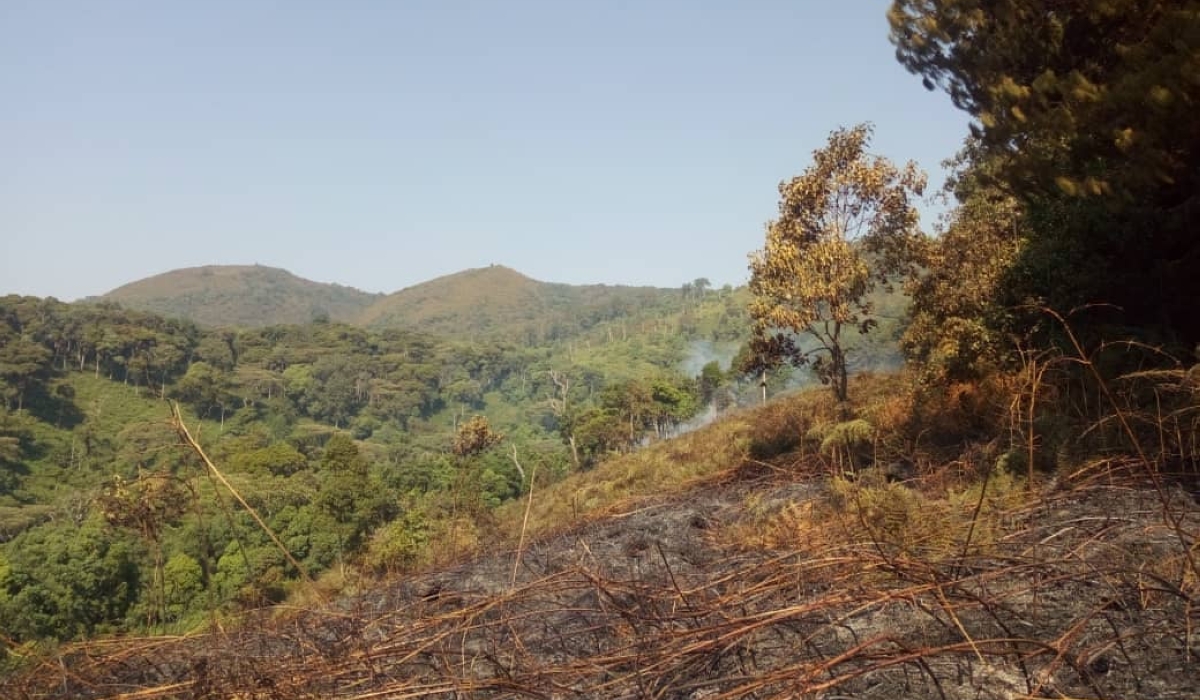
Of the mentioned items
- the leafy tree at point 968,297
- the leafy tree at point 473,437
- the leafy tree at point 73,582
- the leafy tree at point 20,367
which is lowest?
the leafy tree at point 73,582

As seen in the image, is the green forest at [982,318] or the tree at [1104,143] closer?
the green forest at [982,318]

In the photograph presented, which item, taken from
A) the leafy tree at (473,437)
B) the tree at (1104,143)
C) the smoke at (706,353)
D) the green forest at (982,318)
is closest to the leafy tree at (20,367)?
the leafy tree at (473,437)

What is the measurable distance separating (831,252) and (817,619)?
916cm

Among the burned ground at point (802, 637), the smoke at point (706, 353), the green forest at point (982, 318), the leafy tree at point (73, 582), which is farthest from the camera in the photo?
the smoke at point (706, 353)

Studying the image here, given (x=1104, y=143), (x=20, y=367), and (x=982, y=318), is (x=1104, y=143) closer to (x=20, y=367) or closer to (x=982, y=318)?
(x=982, y=318)

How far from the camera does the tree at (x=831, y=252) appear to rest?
37.4ft

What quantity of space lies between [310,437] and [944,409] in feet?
318

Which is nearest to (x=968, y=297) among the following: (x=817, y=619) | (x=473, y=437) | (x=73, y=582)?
(x=817, y=619)

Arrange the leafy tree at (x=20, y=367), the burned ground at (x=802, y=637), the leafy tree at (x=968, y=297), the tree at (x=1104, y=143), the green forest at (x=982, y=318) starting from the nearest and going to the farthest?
the burned ground at (x=802, y=637) < the green forest at (x=982, y=318) < the tree at (x=1104, y=143) < the leafy tree at (x=968, y=297) < the leafy tree at (x=20, y=367)

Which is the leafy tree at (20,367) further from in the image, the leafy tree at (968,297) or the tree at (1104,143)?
the tree at (1104,143)

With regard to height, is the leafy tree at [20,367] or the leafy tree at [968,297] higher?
the leafy tree at [20,367]

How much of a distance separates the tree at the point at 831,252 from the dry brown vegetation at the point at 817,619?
5.35 m

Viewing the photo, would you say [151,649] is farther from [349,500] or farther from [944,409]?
[349,500]

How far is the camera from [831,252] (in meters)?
11.5
